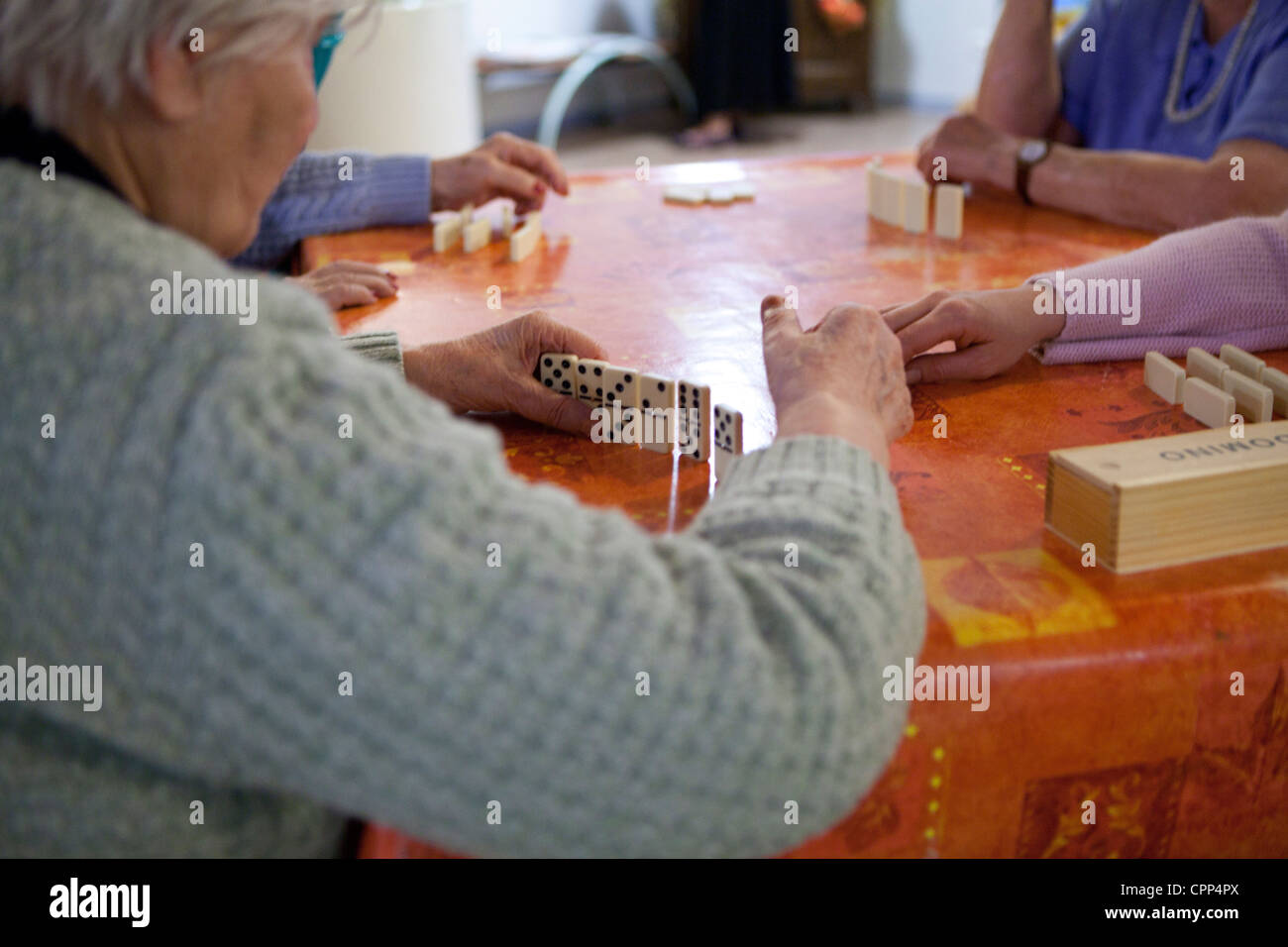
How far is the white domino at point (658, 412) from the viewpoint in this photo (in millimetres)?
1133

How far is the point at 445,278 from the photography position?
1.74 meters

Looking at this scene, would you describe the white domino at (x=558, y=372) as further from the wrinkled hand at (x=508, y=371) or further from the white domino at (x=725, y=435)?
the white domino at (x=725, y=435)

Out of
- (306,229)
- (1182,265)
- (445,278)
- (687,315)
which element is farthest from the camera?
(306,229)

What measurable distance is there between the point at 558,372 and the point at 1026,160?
3.90 feet

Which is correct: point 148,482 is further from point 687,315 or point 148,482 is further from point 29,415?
point 687,315

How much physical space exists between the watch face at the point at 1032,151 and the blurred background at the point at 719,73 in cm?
417

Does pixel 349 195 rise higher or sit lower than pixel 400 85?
lower

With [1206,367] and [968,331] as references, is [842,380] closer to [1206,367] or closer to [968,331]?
[968,331]

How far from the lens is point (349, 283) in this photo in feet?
5.34

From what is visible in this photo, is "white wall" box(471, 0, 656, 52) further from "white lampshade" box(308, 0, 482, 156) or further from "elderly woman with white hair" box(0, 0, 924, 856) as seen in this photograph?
"elderly woman with white hair" box(0, 0, 924, 856)

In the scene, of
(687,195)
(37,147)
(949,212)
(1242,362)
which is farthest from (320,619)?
(687,195)

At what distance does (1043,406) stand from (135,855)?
3.11ft

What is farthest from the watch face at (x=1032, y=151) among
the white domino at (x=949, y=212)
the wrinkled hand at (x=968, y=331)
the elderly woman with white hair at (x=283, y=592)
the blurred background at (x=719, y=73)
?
the blurred background at (x=719, y=73)
